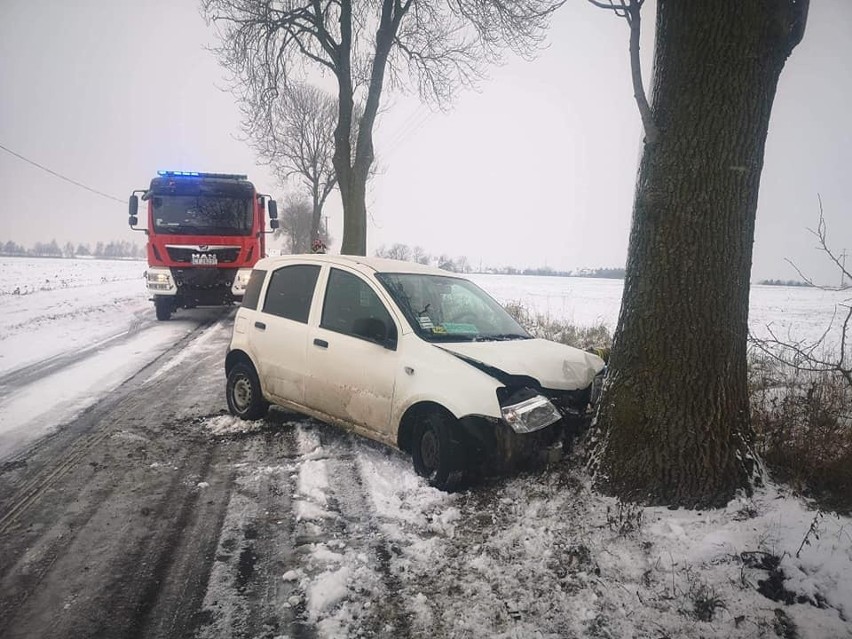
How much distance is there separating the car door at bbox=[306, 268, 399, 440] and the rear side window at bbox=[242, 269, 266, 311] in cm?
110

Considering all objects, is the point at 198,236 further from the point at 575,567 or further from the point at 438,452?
the point at 575,567

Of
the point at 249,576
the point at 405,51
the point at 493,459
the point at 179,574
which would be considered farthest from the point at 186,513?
the point at 405,51

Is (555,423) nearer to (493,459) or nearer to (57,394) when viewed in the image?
(493,459)

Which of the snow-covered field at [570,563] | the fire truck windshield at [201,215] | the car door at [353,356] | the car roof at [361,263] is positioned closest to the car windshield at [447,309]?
the car roof at [361,263]

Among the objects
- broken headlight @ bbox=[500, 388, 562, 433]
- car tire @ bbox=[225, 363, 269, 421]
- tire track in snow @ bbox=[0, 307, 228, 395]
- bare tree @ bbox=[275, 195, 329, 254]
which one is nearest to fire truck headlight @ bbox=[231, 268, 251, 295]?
tire track in snow @ bbox=[0, 307, 228, 395]

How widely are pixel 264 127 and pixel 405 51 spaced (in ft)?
15.9

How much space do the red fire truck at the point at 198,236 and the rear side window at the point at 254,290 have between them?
710cm

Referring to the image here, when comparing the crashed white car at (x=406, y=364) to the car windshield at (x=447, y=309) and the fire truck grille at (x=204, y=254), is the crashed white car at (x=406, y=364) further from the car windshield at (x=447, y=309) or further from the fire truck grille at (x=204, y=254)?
the fire truck grille at (x=204, y=254)

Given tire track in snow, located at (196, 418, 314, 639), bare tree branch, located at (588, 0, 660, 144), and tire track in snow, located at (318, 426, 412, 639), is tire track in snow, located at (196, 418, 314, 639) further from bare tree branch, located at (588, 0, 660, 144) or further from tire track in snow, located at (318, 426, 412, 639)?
bare tree branch, located at (588, 0, 660, 144)

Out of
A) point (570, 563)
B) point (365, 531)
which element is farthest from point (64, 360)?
point (570, 563)

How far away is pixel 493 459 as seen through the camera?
338cm

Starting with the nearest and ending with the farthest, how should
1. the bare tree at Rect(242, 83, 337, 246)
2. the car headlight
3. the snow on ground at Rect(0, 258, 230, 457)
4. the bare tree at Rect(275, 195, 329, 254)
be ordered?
the car headlight → the snow on ground at Rect(0, 258, 230, 457) → the bare tree at Rect(242, 83, 337, 246) → the bare tree at Rect(275, 195, 329, 254)

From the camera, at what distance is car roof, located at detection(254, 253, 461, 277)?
453 centimetres

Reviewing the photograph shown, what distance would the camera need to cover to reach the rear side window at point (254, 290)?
532 cm
